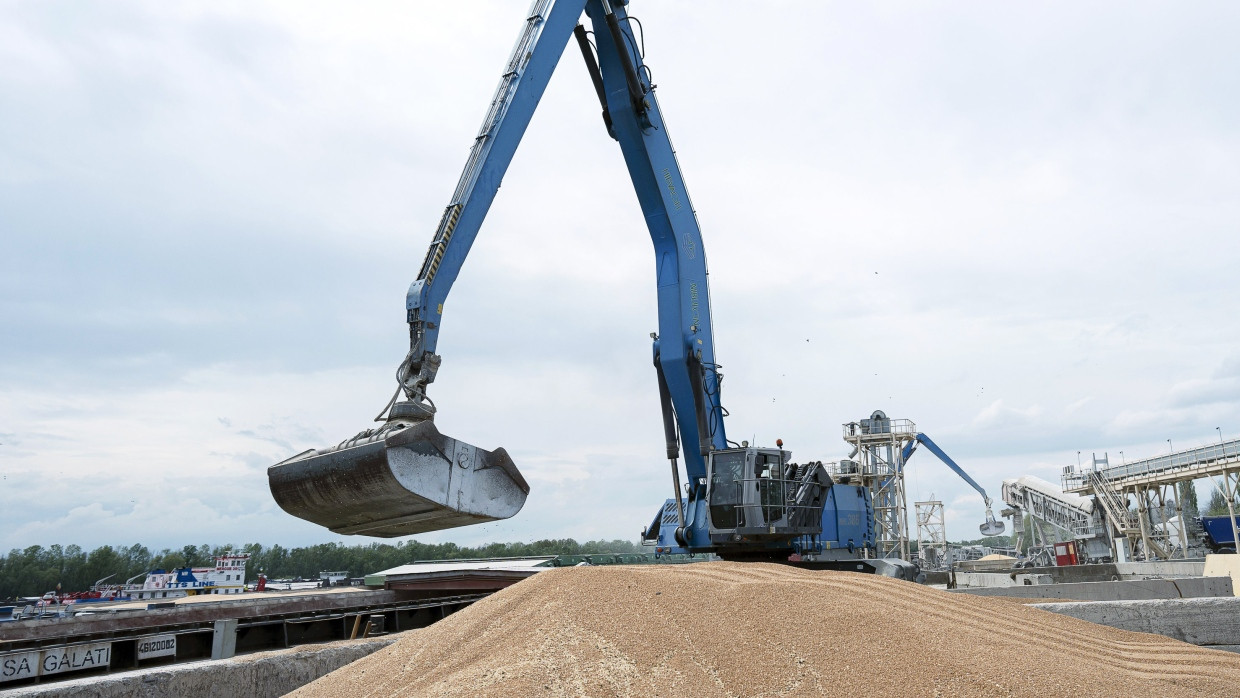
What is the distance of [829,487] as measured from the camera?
520 inches

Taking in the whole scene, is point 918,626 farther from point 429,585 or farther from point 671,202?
point 429,585

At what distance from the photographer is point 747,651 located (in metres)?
5.02

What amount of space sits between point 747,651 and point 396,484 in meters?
3.42

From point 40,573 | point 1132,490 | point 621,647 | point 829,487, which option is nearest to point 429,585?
point 829,487

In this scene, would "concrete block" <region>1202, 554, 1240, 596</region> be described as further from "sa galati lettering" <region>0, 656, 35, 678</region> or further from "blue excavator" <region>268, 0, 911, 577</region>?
"sa galati lettering" <region>0, 656, 35, 678</region>

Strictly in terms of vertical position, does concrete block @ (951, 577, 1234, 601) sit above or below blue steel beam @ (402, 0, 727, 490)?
below

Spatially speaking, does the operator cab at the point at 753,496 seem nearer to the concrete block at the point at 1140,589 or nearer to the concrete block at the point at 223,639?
the concrete block at the point at 1140,589

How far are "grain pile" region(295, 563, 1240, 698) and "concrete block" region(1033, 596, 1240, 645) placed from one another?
0.98 metres

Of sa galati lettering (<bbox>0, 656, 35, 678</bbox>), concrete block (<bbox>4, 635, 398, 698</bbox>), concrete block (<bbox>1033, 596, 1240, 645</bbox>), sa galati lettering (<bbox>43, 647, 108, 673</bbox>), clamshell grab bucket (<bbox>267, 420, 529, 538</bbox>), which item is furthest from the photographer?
concrete block (<bbox>1033, 596, 1240, 645</bbox>)

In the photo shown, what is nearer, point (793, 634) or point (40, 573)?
point (793, 634)

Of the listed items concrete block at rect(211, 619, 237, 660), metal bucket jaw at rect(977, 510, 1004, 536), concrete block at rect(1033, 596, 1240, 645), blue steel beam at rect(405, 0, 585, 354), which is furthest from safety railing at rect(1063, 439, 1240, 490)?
concrete block at rect(211, 619, 237, 660)

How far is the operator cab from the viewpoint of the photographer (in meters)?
10.9

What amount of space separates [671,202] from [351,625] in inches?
340

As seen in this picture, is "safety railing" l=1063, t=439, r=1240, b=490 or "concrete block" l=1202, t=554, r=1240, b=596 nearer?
"concrete block" l=1202, t=554, r=1240, b=596
